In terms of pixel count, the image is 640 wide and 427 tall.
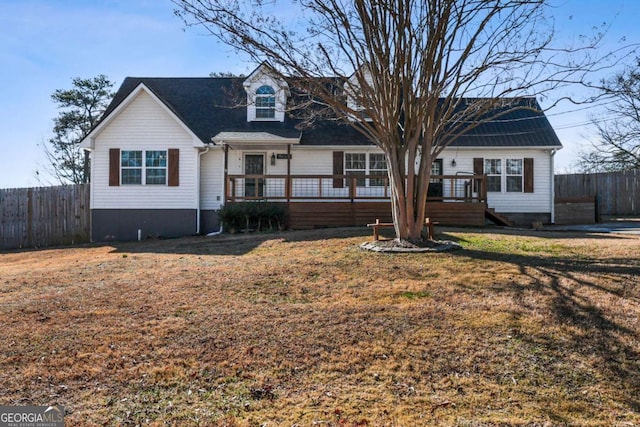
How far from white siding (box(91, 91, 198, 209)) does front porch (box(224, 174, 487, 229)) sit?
1.62 metres

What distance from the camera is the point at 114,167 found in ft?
50.5

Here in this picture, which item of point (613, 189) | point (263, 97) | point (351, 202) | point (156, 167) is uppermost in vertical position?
point (263, 97)

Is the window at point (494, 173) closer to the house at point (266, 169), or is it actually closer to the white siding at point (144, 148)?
the house at point (266, 169)

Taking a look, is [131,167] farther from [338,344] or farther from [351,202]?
[338,344]

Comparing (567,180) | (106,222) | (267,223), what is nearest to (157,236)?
(106,222)

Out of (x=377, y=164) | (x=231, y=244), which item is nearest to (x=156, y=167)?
(x=231, y=244)

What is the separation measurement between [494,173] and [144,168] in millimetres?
12845

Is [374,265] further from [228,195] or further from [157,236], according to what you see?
[157,236]

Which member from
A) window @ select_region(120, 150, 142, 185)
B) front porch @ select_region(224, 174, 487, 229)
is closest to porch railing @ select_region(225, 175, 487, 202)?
front porch @ select_region(224, 174, 487, 229)

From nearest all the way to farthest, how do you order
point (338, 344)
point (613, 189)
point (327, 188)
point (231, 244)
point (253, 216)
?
point (338, 344) < point (231, 244) < point (253, 216) < point (327, 188) < point (613, 189)

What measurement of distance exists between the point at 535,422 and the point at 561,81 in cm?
773

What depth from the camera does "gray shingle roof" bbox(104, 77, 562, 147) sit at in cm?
1634

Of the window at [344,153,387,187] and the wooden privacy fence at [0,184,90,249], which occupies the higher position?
the window at [344,153,387,187]

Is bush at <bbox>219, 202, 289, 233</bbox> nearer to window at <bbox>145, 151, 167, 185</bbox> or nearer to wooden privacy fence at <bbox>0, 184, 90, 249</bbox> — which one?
window at <bbox>145, 151, 167, 185</bbox>
